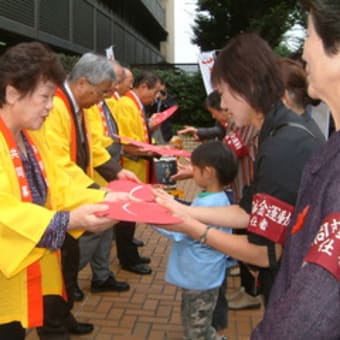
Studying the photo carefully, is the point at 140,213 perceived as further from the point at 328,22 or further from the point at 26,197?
the point at 328,22

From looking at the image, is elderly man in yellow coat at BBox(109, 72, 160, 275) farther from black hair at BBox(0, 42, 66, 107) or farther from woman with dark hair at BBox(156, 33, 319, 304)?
woman with dark hair at BBox(156, 33, 319, 304)

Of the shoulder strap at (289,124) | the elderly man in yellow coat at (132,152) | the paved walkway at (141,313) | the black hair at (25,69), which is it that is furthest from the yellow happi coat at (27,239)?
the elderly man in yellow coat at (132,152)

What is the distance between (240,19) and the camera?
19.5 metres

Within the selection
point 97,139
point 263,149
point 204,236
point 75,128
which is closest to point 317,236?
point 263,149

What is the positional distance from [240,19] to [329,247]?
1969 centimetres

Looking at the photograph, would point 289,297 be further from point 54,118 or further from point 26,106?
point 54,118

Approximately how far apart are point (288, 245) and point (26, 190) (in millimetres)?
1366

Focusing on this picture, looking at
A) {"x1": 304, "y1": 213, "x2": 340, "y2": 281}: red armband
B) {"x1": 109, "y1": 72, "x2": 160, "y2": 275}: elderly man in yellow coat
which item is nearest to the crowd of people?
{"x1": 304, "y1": 213, "x2": 340, "y2": 281}: red armband

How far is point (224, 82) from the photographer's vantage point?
6.93 ft

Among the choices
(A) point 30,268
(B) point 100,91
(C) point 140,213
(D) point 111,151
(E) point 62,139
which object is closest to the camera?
(C) point 140,213

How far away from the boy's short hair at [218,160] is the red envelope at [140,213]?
0.85 m

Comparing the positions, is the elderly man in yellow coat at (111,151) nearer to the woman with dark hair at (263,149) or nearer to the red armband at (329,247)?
the woman with dark hair at (263,149)

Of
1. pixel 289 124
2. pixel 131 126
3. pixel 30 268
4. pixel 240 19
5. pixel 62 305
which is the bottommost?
pixel 62 305

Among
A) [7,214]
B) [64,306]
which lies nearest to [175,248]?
[64,306]
